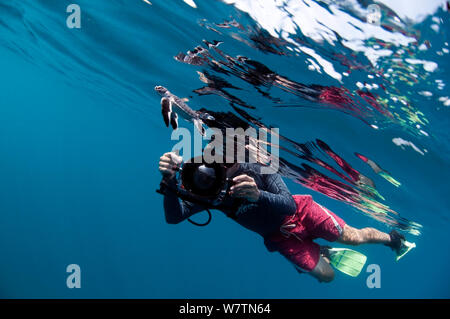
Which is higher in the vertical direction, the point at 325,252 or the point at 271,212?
the point at 271,212

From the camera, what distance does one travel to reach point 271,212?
4668 millimetres

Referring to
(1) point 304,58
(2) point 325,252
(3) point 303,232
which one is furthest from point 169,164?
(2) point 325,252

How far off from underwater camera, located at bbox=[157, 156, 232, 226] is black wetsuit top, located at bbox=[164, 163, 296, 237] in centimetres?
32

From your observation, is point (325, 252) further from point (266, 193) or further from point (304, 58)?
point (304, 58)

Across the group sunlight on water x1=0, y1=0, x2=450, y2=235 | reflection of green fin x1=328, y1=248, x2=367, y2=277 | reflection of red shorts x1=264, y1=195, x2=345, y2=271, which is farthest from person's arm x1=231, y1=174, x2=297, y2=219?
reflection of green fin x1=328, y1=248, x2=367, y2=277

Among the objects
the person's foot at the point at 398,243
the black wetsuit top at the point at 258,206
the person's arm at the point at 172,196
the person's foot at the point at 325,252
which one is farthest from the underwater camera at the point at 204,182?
the person's foot at the point at 398,243

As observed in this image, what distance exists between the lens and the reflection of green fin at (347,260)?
23.4 ft

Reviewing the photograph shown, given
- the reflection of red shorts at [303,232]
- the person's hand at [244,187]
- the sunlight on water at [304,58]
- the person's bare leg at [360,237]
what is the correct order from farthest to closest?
the person's bare leg at [360,237]
the reflection of red shorts at [303,232]
the sunlight on water at [304,58]
the person's hand at [244,187]

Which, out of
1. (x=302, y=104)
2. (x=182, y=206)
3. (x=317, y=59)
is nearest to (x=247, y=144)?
(x=302, y=104)

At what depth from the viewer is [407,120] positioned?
20.6 feet

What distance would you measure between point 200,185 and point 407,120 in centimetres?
542

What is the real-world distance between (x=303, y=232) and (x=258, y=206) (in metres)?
2.03

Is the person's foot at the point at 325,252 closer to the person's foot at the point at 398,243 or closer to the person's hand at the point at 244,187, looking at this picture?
the person's foot at the point at 398,243

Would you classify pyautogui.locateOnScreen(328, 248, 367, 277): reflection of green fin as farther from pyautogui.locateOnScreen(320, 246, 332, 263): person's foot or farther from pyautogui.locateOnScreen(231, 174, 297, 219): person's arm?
pyautogui.locateOnScreen(231, 174, 297, 219): person's arm
